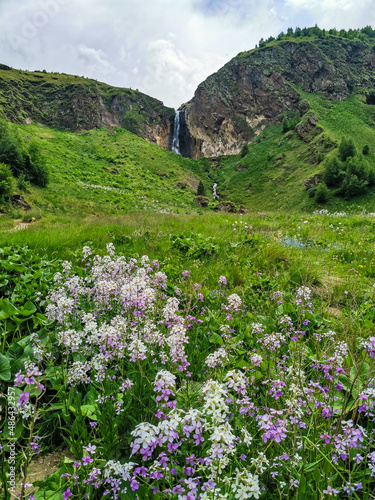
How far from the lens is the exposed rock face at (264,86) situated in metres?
91.4

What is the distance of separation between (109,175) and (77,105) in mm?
56875

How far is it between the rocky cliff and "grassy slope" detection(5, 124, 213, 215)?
15804mm

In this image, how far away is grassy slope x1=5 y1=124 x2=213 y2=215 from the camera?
27.5 metres

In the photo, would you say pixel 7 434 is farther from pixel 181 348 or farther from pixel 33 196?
pixel 33 196

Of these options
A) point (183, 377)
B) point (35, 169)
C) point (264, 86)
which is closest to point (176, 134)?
point (264, 86)

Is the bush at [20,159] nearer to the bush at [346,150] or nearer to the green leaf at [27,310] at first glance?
the green leaf at [27,310]

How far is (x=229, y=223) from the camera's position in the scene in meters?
11.1

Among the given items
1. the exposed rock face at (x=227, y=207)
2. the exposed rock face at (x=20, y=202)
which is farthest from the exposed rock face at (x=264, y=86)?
the exposed rock face at (x=20, y=202)

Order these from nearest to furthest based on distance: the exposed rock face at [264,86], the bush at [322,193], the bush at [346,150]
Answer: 1. the bush at [322,193]
2. the bush at [346,150]
3. the exposed rock face at [264,86]

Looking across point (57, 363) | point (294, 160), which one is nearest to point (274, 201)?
point (294, 160)

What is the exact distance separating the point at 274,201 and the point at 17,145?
46059 millimetres

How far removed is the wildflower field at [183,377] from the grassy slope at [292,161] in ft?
150

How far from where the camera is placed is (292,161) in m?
64.0

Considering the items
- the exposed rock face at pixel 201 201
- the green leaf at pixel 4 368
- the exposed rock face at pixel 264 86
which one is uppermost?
the exposed rock face at pixel 264 86
